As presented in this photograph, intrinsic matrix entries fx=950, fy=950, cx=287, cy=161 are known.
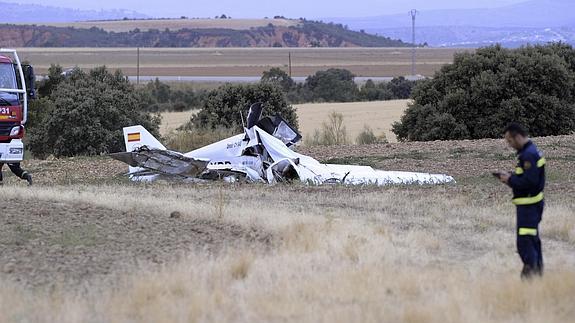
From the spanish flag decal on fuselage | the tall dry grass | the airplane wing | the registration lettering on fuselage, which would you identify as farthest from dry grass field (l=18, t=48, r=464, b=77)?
the tall dry grass

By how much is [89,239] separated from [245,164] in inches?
371

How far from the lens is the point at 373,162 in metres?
22.5

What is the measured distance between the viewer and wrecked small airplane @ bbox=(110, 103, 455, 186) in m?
19.4

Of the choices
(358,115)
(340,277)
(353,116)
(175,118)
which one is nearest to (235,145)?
(340,277)

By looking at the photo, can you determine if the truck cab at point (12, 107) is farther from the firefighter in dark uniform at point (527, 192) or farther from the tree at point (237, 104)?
the tree at point (237, 104)

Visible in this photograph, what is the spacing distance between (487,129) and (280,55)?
113 meters

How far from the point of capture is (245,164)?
2006cm

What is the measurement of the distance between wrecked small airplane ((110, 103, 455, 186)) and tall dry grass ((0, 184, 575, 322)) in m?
5.10

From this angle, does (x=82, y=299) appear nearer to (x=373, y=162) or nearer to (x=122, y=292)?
(x=122, y=292)

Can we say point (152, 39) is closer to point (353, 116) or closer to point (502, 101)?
point (353, 116)

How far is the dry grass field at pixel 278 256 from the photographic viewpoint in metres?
7.84

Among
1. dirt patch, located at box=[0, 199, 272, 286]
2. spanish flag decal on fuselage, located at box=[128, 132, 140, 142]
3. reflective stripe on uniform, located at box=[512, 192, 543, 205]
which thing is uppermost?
reflective stripe on uniform, located at box=[512, 192, 543, 205]

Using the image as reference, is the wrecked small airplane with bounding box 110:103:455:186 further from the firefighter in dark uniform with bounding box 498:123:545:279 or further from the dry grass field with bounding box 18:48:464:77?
the dry grass field with bounding box 18:48:464:77

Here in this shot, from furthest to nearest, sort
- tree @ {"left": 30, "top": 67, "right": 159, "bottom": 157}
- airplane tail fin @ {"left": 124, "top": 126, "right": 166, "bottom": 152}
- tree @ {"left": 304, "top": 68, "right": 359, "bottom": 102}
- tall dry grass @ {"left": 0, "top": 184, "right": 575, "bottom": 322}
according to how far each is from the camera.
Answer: tree @ {"left": 304, "top": 68, "right": 359, "bottom": 102}, tree @ {"left": 30, "top": 67, "right": 159, "bottom": 157}, airplane tail fin @ {"left": 124, "top": 126, "right": 166, "bottom": 152}, tall dry grass @ {"left": 0, "top": 184, "right": 575, "bottom": 322}
